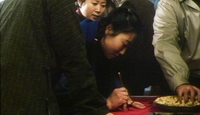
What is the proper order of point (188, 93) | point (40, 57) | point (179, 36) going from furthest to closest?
point (179, 36) < point (188, 93) < point (40, 57)

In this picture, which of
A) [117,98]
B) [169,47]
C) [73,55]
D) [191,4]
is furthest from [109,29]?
[191,4]

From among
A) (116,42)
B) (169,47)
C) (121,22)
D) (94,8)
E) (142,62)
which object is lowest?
(142,62)

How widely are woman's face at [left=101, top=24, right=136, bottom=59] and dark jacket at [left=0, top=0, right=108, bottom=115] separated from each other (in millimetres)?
585

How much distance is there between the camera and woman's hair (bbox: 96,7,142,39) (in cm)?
189

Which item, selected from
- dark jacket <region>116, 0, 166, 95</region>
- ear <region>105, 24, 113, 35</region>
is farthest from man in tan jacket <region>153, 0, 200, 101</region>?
ear <region>105, 24, 113, 35</region>

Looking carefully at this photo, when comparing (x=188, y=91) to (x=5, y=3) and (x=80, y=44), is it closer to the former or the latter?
(x=80, y=44)

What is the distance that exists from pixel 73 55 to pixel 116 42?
619mm

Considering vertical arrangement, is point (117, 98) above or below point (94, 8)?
below

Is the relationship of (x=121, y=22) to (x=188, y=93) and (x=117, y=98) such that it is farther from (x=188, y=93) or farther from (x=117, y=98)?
(x=188, y=93)

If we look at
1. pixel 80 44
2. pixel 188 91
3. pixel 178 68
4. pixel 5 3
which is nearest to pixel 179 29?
pixel 178 68

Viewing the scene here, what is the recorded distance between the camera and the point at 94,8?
2516mm

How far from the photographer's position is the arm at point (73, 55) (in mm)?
1301

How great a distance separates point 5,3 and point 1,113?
426 mm

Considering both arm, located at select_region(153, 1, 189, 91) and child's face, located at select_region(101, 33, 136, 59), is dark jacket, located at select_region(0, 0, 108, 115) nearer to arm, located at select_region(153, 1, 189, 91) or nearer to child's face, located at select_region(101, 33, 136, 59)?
child's face, located at select_region(101, 33, 136, 59)
